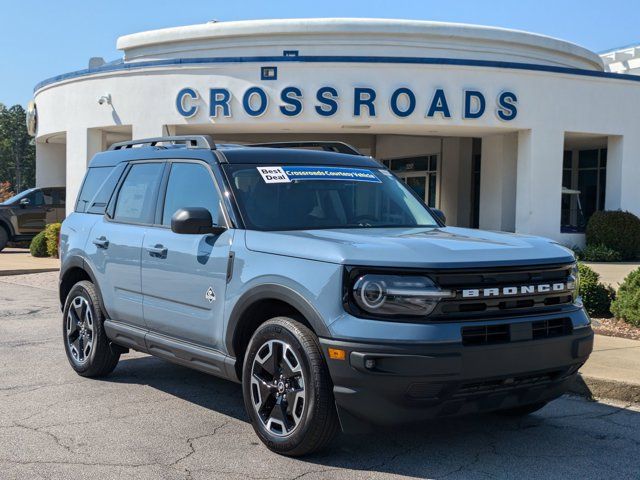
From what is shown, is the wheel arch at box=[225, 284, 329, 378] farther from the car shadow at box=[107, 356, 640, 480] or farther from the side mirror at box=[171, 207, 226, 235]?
the car shadow at box=[107, 356, 640, 480]

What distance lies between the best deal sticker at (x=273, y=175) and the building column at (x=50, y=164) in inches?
1012

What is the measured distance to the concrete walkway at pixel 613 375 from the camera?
20.0 feet

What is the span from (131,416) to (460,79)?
53.7 ft

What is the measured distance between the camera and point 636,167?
21797 mm

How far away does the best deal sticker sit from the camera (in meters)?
5.39

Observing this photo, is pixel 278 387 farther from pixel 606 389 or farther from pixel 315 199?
pixel 606 389

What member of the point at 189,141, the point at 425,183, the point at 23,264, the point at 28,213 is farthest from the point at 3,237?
the point at 189,141

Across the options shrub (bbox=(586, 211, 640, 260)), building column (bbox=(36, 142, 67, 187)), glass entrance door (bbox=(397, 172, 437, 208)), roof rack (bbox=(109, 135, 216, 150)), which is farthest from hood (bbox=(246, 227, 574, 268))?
building column (bbox=(36, 142, 67, 187))

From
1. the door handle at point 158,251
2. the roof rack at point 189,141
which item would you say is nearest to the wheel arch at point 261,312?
the door handle at point 158,251

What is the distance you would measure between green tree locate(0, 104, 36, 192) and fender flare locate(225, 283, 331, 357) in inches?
3235

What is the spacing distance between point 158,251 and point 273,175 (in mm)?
1038

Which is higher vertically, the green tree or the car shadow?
the green tree

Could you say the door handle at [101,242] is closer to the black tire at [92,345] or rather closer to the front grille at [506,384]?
the black tire at [92,345]

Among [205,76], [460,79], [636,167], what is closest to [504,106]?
[460,79]
